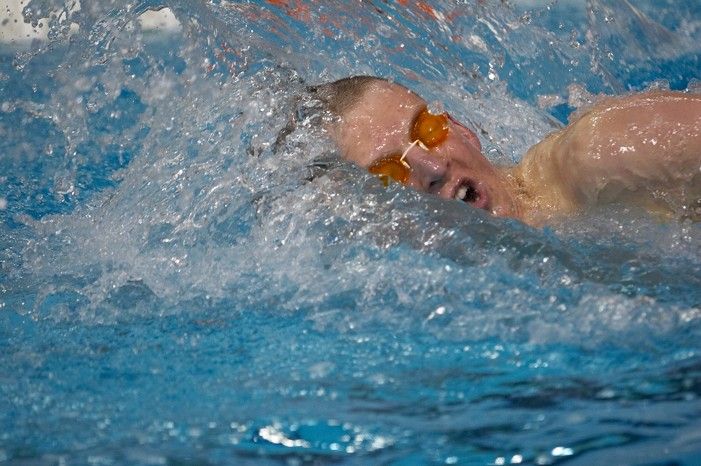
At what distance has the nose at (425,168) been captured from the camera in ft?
7.73

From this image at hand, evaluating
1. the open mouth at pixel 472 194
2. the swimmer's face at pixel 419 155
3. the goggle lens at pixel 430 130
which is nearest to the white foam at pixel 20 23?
the swimmer's face at pixel 419 155

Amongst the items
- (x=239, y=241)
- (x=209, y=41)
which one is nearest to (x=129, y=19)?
(x=209, y=41)

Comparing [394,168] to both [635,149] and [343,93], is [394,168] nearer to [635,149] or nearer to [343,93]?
[343,93]

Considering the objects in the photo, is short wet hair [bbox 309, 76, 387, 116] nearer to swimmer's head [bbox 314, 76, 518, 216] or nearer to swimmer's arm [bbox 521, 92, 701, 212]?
swimmer's head [bbox 314, 76, 518, 216]

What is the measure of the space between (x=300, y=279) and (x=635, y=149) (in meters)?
0.88

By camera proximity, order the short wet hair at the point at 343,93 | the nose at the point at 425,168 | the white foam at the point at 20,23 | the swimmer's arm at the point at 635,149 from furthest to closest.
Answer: the white foam at the point at 20,23
the short wet hair at the point at 343,93
the nose at the point at 425,168
the swimmer's arm at the point at 635,149

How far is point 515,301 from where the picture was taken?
72.1 inches

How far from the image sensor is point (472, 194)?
2.39 meters

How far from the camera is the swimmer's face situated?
2365 mm

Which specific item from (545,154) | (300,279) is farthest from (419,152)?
(300,279)

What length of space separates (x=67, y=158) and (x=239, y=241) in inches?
85.2

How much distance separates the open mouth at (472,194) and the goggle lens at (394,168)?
0.50 feet

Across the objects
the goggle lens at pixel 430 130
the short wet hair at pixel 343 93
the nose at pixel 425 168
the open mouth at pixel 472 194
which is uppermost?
the short wet hair at pixel 343 93

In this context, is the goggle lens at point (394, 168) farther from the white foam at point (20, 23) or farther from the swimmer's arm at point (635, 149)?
the white foam at point (20, 23)
